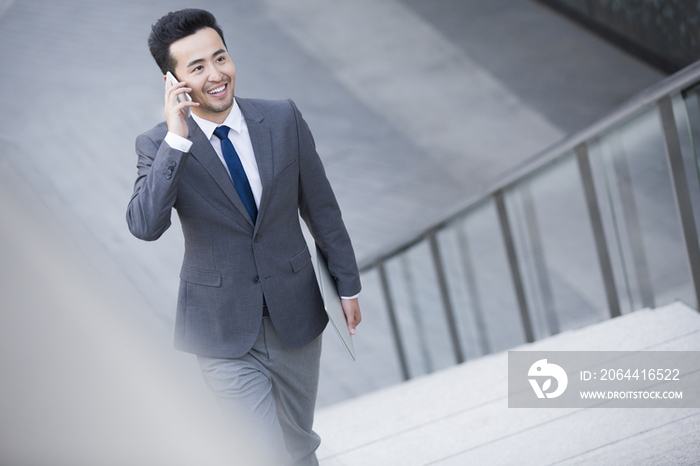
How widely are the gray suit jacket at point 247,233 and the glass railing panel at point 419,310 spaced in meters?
2.81

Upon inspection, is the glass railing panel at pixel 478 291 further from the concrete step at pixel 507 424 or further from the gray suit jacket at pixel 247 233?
the gray suit jacket at pixel 247 233

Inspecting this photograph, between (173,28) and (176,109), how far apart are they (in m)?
0.22

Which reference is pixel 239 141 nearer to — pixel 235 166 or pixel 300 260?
pixel 235 166

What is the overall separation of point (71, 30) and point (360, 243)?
4291 mm

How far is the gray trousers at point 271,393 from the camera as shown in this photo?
1.65 m

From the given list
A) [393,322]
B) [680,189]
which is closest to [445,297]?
[393,322]

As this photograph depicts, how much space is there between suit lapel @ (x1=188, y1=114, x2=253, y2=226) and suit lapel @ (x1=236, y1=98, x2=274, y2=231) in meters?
0.07

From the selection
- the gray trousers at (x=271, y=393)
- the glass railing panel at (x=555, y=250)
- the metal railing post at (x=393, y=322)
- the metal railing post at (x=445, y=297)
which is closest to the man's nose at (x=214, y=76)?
the gray trousers at (x=271, y=393)

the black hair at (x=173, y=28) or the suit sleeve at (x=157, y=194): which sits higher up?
the black hair at (x=173, y=28)

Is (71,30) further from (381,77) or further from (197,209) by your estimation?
(197,209)

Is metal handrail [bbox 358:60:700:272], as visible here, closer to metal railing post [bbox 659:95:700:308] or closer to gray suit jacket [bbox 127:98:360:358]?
metal railing post [bbox 659:95:700:308]

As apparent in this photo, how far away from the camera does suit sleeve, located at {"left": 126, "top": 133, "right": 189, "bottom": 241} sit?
1.49 metres

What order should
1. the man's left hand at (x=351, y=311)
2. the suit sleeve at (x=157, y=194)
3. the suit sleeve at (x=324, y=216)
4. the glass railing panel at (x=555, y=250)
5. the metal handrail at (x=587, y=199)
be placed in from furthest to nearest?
the glass railing panel at (x=555, y=250)
the metal handrail at (x=587, y=199)
the man's left hand at (x=351, y=311)
the suit sleeve at (x=324, y=216)
the suit sleeve at (x=157, y=194)

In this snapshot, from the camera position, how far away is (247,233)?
5.53ft
